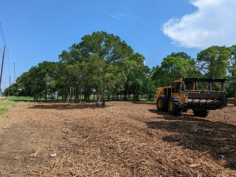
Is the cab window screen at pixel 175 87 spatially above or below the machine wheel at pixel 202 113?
above

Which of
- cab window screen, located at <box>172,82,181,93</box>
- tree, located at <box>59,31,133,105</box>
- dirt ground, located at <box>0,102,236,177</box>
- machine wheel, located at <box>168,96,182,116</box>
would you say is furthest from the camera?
tree, located at <box>59,31,133,105</box>

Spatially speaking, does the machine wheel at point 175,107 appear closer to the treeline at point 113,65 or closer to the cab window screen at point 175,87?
the cab window screen at point 175,87

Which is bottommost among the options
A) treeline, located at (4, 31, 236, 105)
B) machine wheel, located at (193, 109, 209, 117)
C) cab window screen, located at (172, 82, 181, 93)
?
machine wheel, located at (193, 109, 209, 117)

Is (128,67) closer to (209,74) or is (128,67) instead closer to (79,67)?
(79,67)

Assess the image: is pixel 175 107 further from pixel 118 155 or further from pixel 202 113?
pixel 118 155

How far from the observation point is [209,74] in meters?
27.7

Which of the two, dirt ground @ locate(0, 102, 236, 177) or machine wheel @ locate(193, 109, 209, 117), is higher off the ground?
machine wheel @ locate(193, 109, 209, 117)

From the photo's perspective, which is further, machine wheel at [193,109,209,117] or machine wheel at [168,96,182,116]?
machine wheel at [193,109,209,117]

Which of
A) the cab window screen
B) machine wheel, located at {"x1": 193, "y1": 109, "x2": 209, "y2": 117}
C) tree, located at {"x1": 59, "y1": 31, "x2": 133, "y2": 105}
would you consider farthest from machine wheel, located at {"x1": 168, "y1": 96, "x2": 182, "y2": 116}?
tree, located at {"x1": 59, "y1": 31, "x2": 133, "y2": 105}

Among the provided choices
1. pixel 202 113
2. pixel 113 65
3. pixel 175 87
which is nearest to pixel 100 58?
pixel 113 65

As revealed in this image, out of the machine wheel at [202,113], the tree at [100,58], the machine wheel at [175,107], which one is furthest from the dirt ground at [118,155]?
the tree at [100,58]

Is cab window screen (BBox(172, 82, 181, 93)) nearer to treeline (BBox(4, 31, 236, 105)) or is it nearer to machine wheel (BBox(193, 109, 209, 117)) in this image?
machine wheel (BBox(193, 109, 209, 117))

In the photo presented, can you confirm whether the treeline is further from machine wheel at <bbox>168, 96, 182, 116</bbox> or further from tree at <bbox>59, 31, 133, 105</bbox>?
machine wheel at <bbox>168, 96, 182, 116</bbox>

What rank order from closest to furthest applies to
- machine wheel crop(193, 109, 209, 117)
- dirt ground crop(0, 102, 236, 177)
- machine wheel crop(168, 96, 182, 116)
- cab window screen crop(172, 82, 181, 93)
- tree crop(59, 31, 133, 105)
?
dirt ground crop(0, 102, 236, 177) < machine wheel crop(168, 96, 182, 116) < machine wheel crop(193, 109, 209, 117) < cab window screen crop(172, 82, 181, 93) < tree crop(59, 31, 133, 105)
